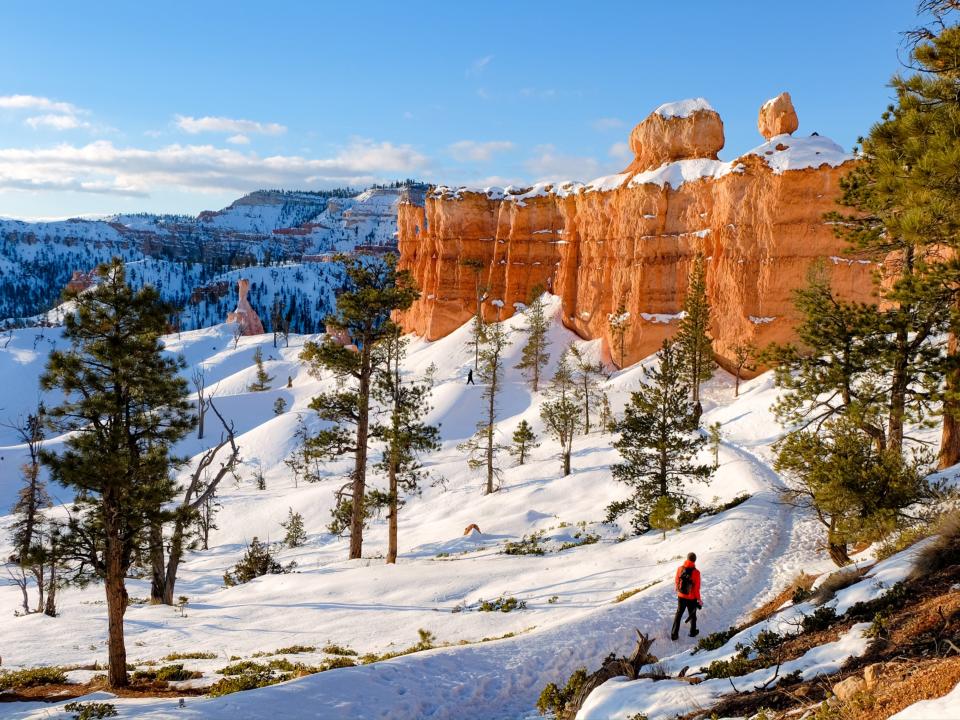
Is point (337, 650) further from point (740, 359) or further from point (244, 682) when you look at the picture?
point (740, 359)

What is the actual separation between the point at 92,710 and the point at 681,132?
198 ft

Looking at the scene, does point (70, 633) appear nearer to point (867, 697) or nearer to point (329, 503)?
point (867, 697)

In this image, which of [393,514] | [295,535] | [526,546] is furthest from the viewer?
[295,535]

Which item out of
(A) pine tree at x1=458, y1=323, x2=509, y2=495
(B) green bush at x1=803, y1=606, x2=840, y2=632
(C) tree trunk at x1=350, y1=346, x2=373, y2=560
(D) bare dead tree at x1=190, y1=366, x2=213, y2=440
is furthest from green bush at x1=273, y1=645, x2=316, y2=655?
(A) pine tree at x1=458, y1=323, x2=509, y2=495

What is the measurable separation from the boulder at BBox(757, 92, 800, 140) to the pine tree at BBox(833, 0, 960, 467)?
4228 centimetres

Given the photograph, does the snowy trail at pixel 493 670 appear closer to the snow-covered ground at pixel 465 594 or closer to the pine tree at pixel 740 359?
the snow-covered ground at pixel 465 594

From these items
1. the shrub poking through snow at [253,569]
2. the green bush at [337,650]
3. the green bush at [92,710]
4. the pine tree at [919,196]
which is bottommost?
the shrub poking through snow at [253,569]

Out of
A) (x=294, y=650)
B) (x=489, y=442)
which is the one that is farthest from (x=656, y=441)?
(x=489, y=442)

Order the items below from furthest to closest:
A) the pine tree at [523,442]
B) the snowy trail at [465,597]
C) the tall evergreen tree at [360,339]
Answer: the pine tree at [523,442] < the tall evergreen tree at [360,339] < the snowy trail at [465,597]

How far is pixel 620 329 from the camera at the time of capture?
56.0m

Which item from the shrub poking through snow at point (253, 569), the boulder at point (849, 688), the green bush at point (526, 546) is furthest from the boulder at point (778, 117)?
the boulder at point (849, 688)

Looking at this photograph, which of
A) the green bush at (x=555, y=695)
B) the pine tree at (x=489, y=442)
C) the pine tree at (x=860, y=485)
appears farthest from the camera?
the pine tree at (x=489, y=442)

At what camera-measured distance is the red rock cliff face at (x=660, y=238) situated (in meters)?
45.8

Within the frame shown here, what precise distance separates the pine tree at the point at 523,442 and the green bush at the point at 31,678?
88.5 feet
